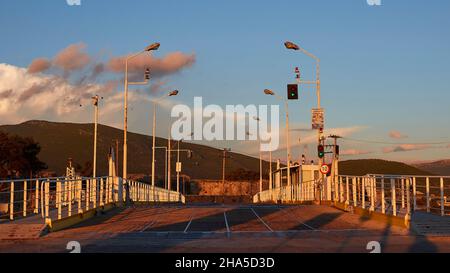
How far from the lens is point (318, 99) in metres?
40.8

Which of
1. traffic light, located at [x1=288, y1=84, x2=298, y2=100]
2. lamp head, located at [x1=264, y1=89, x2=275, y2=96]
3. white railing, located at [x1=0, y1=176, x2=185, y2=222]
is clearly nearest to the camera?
white railing, located at [x1=0, y1=176, x2=185, y2=222]

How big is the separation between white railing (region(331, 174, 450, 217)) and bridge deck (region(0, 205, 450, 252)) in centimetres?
102

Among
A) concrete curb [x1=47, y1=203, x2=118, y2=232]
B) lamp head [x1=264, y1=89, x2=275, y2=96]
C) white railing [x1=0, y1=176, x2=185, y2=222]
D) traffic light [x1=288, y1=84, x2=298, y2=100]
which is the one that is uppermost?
lamp head [x1=264, y1=89, x2=275, y2=96]

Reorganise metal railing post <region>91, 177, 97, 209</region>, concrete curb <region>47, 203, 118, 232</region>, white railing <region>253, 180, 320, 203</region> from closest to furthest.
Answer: concrete curb <region>47, 203, 118, 232</region>
metal railing post <region>91, 177, 97, 209</region>
white railing <region>253, 180, 320, 203</region>

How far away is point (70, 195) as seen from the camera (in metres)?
24.4

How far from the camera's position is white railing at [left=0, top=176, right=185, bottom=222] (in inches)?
874

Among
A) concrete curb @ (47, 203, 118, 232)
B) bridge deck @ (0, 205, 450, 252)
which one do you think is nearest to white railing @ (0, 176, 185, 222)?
concrete curb @ (47, 203, 118, 232)

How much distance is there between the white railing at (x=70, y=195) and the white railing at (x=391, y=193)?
10.6 metres

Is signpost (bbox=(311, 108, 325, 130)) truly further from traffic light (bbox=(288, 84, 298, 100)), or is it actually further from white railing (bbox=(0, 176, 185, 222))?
white railing (bbox=(0, 176, 185, 222))

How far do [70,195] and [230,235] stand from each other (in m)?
7.15

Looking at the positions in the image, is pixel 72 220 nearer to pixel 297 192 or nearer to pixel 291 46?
pixel 291 46
